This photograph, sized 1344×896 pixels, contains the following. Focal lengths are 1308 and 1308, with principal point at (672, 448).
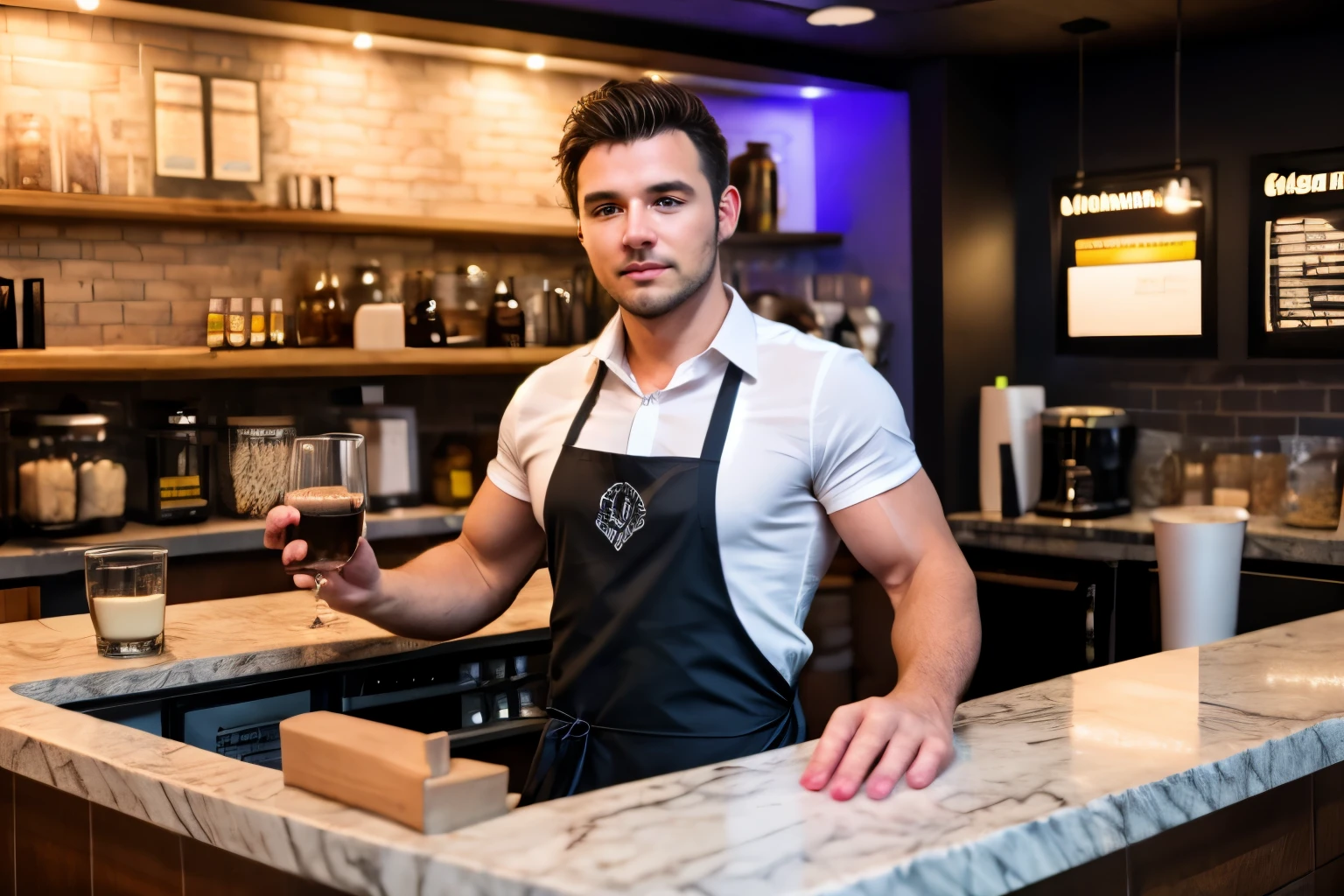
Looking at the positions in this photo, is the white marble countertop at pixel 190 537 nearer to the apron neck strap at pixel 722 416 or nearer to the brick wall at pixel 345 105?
the brick wall at pixel 345 105

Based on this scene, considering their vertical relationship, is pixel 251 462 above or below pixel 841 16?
below

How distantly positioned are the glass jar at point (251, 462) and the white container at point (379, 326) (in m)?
0.35

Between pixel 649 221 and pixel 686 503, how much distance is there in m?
0.41

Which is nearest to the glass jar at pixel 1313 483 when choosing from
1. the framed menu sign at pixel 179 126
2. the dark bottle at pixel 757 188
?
the dark bottle at pixel 757 188

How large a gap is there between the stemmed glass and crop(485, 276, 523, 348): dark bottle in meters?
3.02

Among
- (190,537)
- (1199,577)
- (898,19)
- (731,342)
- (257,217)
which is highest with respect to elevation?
(898,19)

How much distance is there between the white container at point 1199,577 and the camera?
3656mm

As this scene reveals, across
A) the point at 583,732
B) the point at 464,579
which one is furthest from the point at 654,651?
the point at 464,579

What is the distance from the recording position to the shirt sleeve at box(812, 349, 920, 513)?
183cm

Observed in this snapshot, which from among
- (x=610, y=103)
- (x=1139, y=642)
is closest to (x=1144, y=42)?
(x=1139, y=642)

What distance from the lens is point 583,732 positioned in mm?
1866

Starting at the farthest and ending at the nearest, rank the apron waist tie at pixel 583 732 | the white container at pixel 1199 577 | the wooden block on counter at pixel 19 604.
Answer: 1. the white container at pixel 1199 577
2. the wooden block on counter at pixel 19 604
3. the apron waist tie at pixel 583 732

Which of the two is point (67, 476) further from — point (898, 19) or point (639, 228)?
point (898, 19)

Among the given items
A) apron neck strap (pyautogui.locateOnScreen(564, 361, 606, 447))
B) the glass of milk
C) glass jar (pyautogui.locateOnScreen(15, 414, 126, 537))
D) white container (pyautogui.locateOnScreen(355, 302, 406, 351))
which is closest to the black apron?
apron neck strap (pyautogui.locateOnScreen(564, 361, 606, 447))
